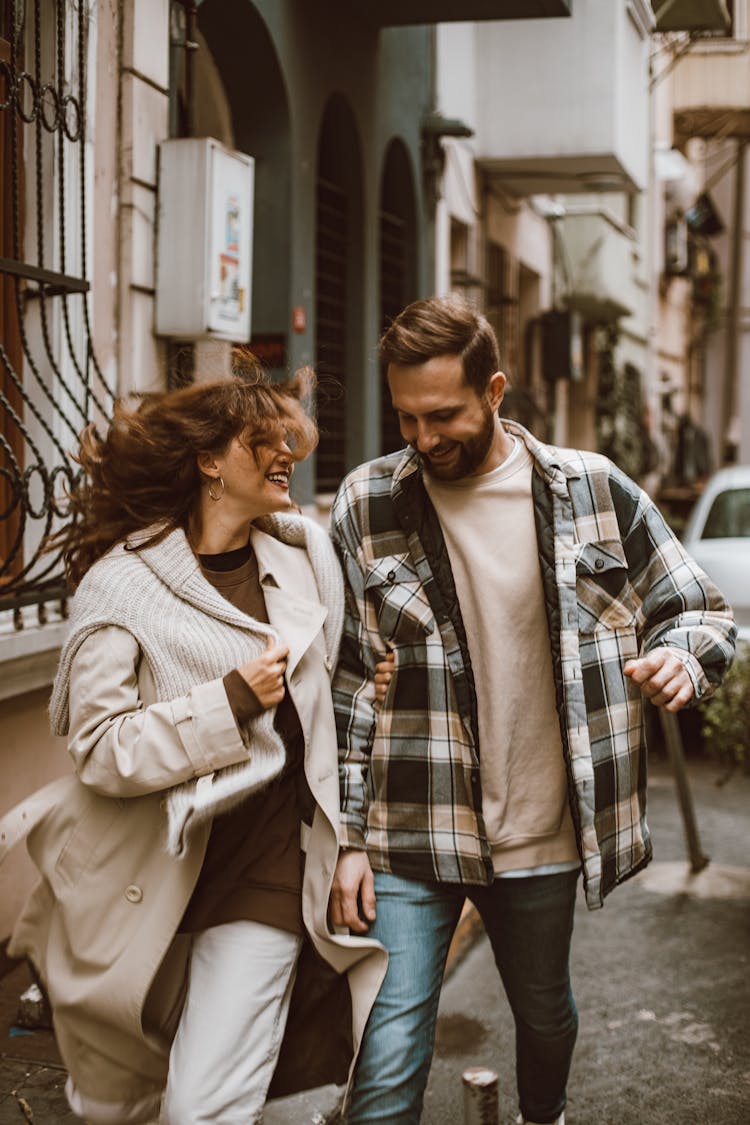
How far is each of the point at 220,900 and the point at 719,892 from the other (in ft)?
13.0

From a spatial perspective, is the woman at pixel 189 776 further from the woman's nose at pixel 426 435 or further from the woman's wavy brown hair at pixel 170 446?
the woman's nose at pixel 426 435

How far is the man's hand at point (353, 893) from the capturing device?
2842 millimetres

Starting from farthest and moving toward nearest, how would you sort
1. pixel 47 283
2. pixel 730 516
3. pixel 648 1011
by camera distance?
pixel 730 516 < pixel 648 1011 < pixel 47 283

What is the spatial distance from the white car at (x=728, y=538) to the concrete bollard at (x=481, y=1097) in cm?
529

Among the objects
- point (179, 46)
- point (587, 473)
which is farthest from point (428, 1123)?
point (179, 46)

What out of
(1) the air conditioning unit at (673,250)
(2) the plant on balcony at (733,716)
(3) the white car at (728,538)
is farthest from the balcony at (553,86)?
(1) the air conditioning unit at (673,250)

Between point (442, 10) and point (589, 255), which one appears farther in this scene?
point (589, 255)

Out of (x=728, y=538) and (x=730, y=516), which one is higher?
(x=730, y=516)

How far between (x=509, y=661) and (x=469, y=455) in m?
0.44

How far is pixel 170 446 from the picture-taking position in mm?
2842

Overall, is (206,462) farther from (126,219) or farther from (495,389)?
(126,219)

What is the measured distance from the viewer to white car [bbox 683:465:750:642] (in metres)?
8.19

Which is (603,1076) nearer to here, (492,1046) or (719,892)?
(492,1046)

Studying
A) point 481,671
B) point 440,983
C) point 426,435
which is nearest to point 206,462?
point 426,435
